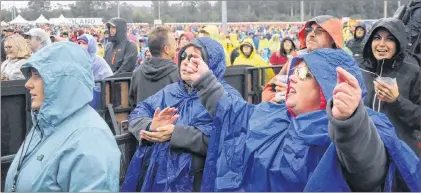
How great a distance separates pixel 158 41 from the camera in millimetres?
5109

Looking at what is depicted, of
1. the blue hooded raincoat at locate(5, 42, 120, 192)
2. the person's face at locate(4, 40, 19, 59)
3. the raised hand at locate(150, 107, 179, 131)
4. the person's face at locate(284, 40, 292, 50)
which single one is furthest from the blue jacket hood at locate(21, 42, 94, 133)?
the person's face at locate(284, 40, 292, 50)

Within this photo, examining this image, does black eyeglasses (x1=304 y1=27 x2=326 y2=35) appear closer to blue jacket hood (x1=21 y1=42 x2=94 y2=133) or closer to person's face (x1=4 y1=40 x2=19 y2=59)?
blue jacket hood (x1=21 y1=42 x2=94 y2=133)

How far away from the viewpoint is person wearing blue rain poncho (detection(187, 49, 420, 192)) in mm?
1880

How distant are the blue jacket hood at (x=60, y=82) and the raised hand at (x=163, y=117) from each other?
3.02 feet

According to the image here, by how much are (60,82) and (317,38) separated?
246 centimetres

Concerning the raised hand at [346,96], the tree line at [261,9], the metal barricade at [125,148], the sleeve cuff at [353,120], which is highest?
the tree line at [261,9]

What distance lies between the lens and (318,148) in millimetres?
2281

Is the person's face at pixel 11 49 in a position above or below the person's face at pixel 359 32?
below

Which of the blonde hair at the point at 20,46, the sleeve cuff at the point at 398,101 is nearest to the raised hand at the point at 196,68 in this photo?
the sleeve cuff at the point at 398,101

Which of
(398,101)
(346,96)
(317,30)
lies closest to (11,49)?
(317,30)

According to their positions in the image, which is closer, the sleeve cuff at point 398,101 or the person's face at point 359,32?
the sleeve cuff at point 398,101

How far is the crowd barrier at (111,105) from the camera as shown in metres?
4.73

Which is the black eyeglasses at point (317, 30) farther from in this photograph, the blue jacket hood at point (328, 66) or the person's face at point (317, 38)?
the blue jacket hood at point (328, 66)

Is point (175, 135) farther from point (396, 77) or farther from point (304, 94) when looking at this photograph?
point (396, 77)
